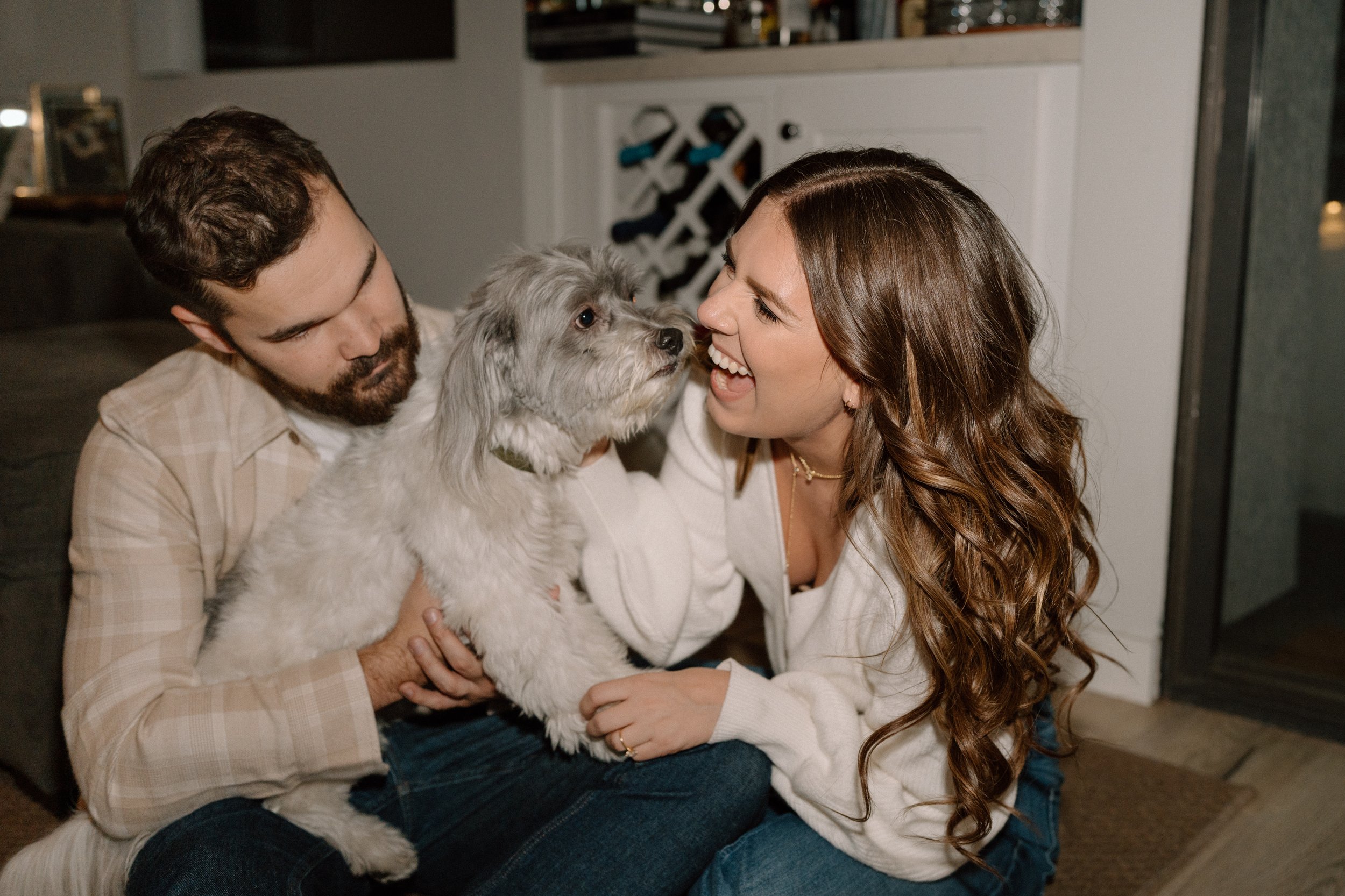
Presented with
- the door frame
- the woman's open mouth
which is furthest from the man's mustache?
the door frame

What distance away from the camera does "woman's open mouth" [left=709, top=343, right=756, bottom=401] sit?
1.57 metres

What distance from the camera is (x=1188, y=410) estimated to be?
8.76 feet

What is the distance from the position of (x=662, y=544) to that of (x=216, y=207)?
2.84 ft

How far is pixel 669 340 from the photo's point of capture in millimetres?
1665

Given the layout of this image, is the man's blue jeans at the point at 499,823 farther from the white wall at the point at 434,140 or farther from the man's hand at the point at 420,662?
the white wall at the point at 434,140

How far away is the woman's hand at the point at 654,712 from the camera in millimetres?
1561

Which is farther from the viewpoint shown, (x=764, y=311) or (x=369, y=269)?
(x=369, y=269)

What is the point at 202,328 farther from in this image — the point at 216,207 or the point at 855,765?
the point at 855,765

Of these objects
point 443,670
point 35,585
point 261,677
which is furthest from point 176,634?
point 35,585

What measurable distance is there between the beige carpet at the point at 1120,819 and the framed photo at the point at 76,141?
3340mm

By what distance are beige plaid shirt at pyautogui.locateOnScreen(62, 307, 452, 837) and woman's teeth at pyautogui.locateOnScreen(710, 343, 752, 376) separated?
704mm

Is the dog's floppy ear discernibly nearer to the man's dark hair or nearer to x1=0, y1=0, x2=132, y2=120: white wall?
the man's dark hair

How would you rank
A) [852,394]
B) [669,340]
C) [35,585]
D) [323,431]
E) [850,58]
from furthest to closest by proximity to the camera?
[850,58] < [35,585] < [323,431] < [669,340] < [852,394]

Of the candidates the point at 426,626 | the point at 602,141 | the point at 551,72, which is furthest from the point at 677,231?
the point at 426,626
